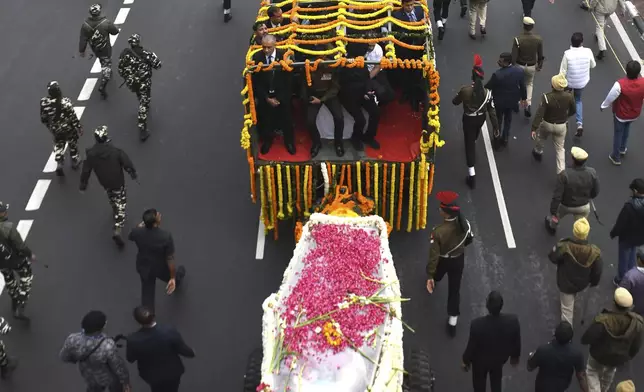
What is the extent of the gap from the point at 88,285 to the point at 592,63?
8406mm

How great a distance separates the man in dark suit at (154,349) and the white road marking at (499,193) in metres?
5.19

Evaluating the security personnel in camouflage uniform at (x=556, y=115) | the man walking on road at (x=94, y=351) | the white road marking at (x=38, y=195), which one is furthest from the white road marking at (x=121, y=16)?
the man walking on road at (x=94, y=351)

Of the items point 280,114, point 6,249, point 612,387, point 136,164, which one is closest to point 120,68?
point 136,164

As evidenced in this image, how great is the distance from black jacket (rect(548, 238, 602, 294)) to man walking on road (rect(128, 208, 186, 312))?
4634mm

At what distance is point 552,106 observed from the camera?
1170cm

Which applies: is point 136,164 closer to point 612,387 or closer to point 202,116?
point 202,116

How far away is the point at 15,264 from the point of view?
9.92 meters

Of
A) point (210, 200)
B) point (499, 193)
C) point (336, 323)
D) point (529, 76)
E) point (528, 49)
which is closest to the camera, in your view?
point (336, 323)

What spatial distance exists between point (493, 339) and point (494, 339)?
10mm

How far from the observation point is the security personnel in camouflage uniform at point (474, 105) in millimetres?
11511

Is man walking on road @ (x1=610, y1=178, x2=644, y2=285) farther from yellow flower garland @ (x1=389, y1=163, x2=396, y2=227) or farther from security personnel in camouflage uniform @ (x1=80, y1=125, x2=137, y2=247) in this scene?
security personnel in camouflage uniform @ (x1=80, y1=125, x2=137, y2=247)

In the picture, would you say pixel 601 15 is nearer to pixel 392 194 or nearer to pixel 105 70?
pixel 392 194

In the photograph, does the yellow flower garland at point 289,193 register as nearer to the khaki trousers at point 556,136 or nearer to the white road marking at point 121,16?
the khaki trousers at point 556,136

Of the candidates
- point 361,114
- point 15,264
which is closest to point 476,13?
point 361,114
